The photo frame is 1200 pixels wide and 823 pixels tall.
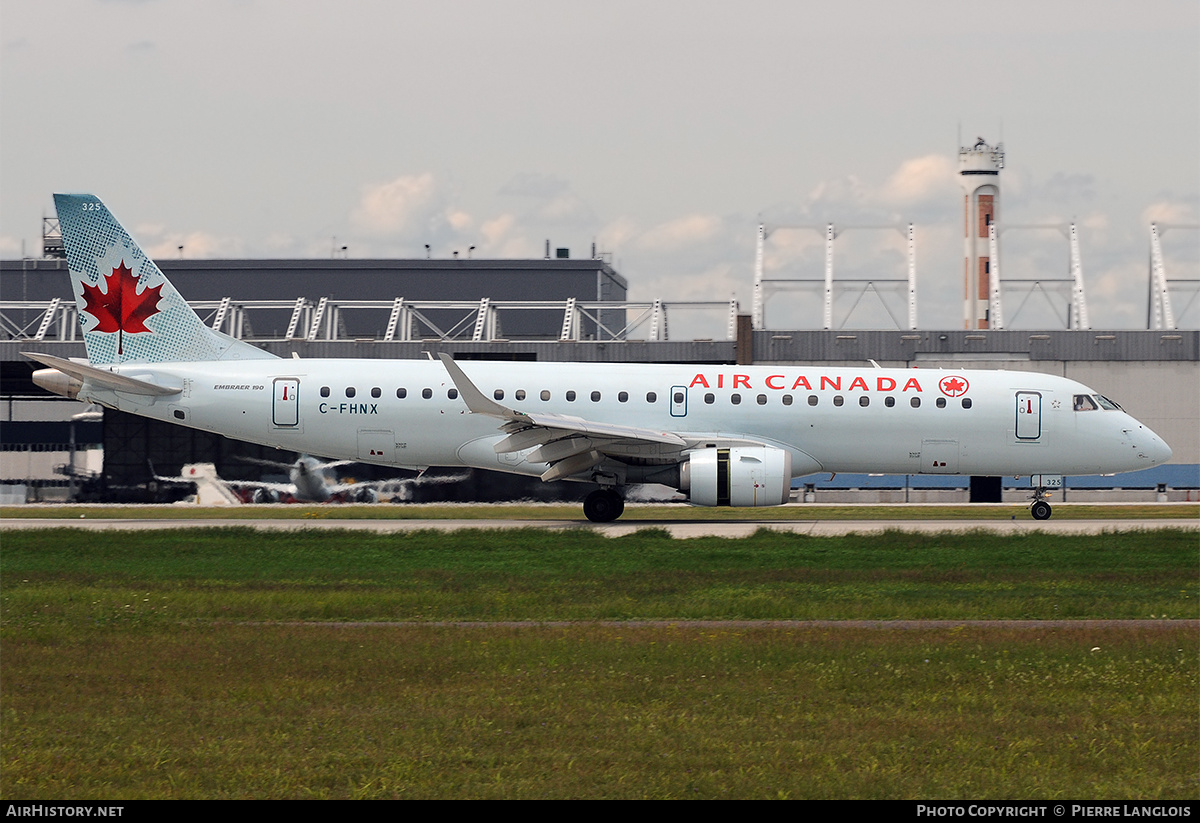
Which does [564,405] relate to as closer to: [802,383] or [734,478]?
[734,478]

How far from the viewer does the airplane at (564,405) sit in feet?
96.6

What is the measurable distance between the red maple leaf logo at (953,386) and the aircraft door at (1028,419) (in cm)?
128

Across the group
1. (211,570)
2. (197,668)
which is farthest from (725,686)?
(211,570)

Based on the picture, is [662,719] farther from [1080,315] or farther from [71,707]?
[1080,315]

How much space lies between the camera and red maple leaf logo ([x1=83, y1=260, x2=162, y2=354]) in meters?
30.1

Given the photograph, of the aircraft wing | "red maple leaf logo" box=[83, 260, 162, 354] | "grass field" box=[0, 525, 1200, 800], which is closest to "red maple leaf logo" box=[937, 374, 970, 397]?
the aircraft wing

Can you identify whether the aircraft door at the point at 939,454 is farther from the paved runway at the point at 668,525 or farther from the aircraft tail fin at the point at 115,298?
the aircraft tail fin at the point at 115,298

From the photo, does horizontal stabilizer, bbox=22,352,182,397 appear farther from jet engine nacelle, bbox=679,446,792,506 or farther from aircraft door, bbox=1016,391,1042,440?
aircraft door, bbox=1016,391,1042,440

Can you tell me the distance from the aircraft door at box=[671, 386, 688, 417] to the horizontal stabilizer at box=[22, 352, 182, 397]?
11.3m

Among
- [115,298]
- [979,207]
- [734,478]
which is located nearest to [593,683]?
[734,478]

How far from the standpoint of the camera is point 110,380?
28750mm

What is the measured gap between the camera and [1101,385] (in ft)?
155
